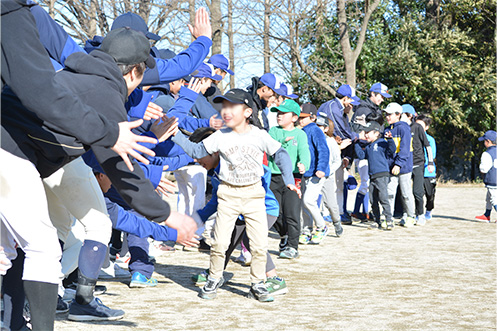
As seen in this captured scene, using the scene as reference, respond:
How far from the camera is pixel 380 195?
9.93 m

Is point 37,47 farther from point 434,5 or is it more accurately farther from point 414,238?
point 434,5

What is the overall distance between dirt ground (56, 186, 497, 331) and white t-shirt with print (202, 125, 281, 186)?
1036 millimetres

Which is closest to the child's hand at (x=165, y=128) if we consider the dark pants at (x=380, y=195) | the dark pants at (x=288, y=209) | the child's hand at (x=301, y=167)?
the dark pants at (x=288, y=209)

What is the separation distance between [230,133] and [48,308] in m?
2.69

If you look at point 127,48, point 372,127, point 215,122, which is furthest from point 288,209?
point 127,48

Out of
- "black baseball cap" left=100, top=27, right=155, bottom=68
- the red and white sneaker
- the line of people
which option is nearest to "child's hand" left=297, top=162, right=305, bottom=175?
the line of people

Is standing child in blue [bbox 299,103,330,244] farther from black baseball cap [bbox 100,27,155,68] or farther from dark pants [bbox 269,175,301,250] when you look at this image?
black baseball cap [bbox 100,27,155,68]

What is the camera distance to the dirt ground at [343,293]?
14.5ft

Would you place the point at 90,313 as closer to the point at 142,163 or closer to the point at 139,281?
the point at 139,281

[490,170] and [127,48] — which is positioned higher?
[127,48]

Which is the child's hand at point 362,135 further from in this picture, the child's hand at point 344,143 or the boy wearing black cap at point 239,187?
the boy wearing black cap at point 239,187

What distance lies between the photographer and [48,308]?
9.84 ft

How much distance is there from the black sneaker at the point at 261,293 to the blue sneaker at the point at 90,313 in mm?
1268

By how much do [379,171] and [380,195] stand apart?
0.39 meters
